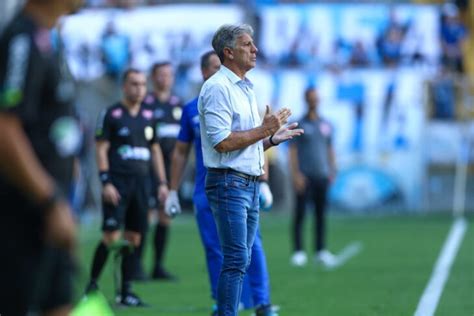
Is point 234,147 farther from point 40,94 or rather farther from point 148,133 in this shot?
point 148,133

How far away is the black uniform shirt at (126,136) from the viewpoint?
12656 millimetres

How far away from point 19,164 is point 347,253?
547 inches

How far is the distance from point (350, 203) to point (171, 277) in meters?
14.9

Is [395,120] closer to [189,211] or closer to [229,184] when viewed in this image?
[189,211]

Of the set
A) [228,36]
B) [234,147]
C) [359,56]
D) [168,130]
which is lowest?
[359,56]

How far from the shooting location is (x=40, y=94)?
5.63 meters

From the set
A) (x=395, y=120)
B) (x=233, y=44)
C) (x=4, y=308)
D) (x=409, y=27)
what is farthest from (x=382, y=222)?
(x=4, y=308)

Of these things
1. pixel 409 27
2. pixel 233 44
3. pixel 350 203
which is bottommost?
pixel 350 203

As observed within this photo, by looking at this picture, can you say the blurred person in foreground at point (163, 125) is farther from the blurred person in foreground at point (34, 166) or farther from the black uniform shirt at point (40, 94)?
the blurred person in foreground at point (34, 166)

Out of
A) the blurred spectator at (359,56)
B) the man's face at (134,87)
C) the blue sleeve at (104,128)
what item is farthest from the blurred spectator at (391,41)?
the blue sleeve at (104,128)

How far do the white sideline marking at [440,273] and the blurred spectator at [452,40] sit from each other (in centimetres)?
672

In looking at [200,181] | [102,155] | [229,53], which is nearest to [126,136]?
[102,155]

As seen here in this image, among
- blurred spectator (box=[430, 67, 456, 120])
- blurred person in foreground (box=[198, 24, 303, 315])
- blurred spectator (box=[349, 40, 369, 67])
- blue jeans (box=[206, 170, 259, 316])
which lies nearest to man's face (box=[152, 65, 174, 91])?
blurred person in foreground (box=[198, 24, 303, 315])

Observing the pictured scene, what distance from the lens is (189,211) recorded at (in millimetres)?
29297
